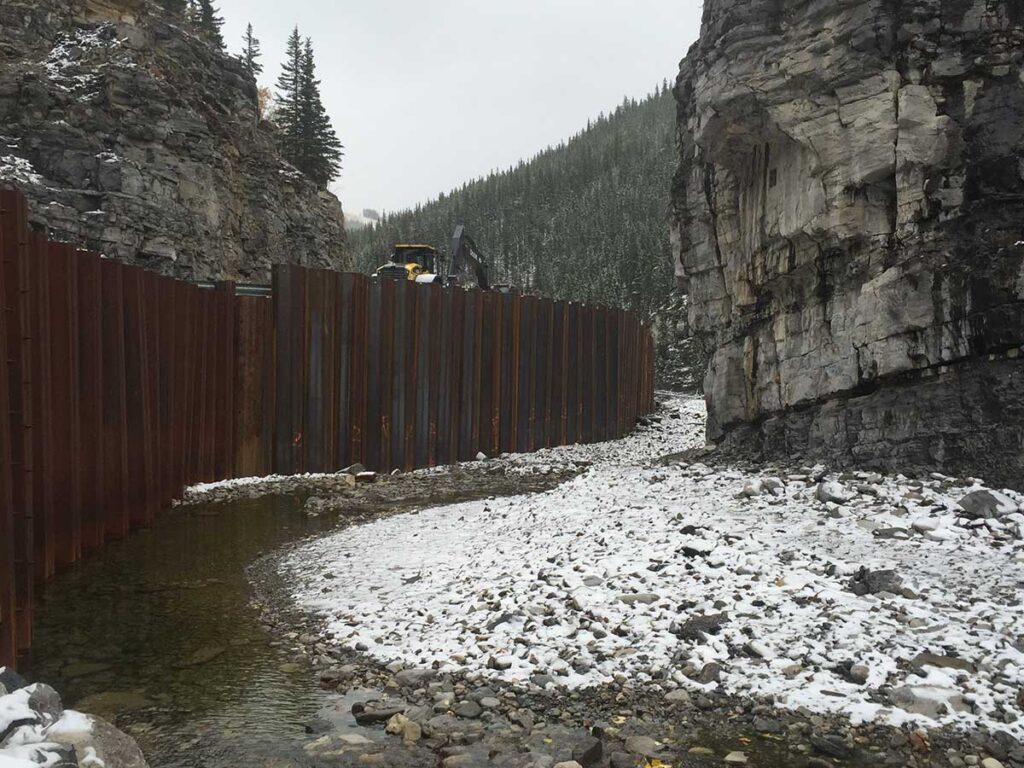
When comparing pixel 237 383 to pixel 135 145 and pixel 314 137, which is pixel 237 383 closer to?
pixel 135 145

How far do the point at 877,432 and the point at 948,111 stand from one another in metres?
4.25

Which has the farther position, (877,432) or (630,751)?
(877,432)

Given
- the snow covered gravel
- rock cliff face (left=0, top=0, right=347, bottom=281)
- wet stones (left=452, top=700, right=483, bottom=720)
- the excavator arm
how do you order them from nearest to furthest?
wet stones (left=452, top=700, right=483, bottom=720), the snow covered gravel, rock cliff face (left=0, top=0, right=347, bottom=281), the excavator arm

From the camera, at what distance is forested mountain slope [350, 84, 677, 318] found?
269 ft

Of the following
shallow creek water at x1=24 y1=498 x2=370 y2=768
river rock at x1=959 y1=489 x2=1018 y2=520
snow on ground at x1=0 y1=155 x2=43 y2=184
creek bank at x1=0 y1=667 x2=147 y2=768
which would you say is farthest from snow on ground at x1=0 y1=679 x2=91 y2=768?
snow on ground at x1=0 y1=155 x2=43 y2=184

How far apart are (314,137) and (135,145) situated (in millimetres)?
24800

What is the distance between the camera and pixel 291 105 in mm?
45062

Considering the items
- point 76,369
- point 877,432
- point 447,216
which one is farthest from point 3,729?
point 447,216

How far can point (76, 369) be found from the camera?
27.9ft

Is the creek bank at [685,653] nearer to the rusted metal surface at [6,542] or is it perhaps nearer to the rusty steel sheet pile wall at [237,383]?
the rusted metal surface at [6,542]

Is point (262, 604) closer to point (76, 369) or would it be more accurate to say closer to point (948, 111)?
point (76, 369)

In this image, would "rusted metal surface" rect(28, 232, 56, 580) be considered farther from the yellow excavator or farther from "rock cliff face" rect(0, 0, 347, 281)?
the yellow excavator

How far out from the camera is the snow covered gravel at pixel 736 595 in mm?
4727

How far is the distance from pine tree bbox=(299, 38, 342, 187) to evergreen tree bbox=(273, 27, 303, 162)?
43 cm
